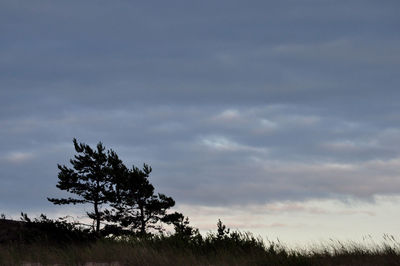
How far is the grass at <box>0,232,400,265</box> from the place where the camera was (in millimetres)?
15797

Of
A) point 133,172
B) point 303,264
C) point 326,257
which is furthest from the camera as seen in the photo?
point 133,172

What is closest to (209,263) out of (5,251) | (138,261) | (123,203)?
(138,261)

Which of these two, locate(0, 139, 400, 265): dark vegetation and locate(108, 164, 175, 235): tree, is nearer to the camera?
locate(0, 139, 400, 265): dark vegetation

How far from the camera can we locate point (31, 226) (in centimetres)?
2853

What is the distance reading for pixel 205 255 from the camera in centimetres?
1752

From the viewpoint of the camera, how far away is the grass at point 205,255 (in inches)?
622

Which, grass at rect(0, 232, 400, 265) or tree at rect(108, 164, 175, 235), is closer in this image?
grass at rect(0, 232, 400, 265)

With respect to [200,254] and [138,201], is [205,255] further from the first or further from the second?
[138,201]

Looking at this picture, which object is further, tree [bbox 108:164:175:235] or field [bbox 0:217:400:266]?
tree [bbox 108:164:175:235]

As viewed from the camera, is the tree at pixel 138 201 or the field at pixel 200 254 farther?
the tree at pixel 138 201

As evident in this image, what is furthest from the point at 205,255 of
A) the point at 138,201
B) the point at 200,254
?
the point at 138,201

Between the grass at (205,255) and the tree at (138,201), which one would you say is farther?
the tree at (138,201)

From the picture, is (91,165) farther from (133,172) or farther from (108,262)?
(108,262)

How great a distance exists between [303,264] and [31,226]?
1795 centimetres
